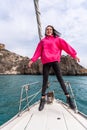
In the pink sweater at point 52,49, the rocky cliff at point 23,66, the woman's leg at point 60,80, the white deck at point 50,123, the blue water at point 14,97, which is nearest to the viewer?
the white deck at point 50,123

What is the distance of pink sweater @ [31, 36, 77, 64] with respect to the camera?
6.09 m

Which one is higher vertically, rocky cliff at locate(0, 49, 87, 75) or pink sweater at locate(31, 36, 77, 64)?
rocky cliff at locate(0, 49, 87, 75)

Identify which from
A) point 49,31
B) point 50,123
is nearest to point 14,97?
point 49,31

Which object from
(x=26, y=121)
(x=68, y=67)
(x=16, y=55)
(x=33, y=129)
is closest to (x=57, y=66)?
(x=26, y=121)

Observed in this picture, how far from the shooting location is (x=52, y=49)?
20.0 feet

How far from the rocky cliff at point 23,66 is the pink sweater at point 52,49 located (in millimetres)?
104986

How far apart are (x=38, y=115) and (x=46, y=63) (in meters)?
1.42

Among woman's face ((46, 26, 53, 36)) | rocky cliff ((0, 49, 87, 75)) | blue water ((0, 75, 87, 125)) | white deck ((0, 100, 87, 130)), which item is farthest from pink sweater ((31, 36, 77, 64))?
rocky cliff ((0, 49, 87, 75))

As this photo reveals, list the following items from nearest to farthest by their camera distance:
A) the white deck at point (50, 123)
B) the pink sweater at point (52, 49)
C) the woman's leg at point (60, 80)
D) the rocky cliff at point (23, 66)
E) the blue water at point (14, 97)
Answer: the white deck at point (50, 123), the pink sweater at point (52, 49), the woman's leg at point (60, 80), the blue water at point (14, 97), the rocky cliff at point (23, 66)

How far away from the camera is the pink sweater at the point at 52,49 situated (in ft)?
20.0

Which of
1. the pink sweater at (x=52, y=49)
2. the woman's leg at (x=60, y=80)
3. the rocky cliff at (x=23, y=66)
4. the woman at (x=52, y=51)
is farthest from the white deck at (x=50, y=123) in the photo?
the rocky cliff at (x=23, y=66)

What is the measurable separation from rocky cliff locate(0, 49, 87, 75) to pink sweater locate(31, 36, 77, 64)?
10499 cm

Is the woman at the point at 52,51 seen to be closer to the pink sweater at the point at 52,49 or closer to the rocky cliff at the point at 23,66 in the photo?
the pink sweater at the point at 52,49

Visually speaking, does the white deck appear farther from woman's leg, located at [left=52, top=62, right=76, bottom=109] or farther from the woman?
the woman
